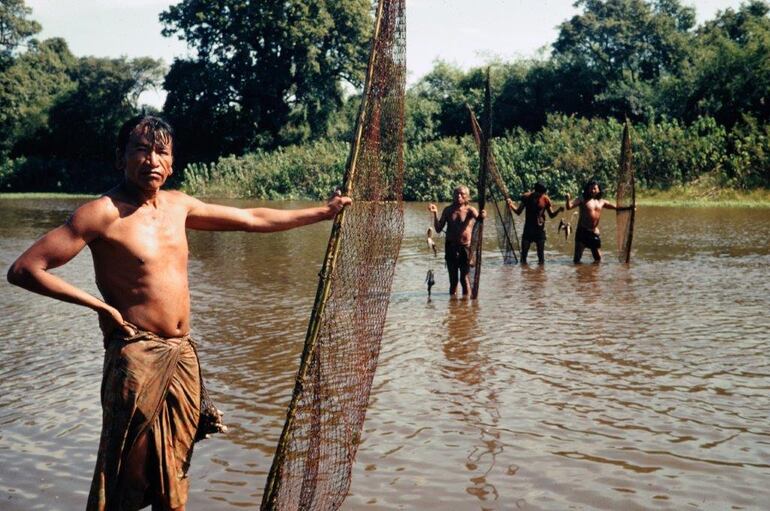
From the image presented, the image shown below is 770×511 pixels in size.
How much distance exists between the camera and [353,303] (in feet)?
13.5

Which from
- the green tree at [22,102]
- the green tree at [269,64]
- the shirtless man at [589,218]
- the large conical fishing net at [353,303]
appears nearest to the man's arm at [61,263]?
the large conical fishing net at [353,303]

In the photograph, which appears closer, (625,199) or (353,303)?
(353,303)

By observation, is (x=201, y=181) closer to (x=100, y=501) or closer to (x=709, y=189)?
(x=709, y=189)

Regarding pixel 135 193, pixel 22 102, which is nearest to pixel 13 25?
pixel 22 102

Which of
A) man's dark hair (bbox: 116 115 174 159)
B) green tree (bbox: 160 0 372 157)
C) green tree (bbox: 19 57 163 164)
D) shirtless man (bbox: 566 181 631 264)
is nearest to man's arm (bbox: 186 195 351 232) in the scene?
man's dark hair (bbox: 116 115 174 159)

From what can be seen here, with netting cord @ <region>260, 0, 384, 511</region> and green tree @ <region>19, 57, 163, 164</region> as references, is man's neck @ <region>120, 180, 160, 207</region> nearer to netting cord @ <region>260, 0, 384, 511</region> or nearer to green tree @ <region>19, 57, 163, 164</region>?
netting cord @ <region>260, 0, 384, 511</region>

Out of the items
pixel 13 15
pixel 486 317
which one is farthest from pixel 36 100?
pixel 486 317

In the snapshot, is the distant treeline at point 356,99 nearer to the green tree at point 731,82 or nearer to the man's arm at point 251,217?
the green tree at point 731,82

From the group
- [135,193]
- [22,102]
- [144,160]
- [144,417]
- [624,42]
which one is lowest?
[144,417]

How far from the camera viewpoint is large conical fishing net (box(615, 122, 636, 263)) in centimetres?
1454

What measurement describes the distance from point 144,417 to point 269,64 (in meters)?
48.4

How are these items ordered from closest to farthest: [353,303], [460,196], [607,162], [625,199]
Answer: [353,303]
[460,196]
[625,199]
[607,162]

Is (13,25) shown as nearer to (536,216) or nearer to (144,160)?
(536,216)

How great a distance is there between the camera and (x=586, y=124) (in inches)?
1421
